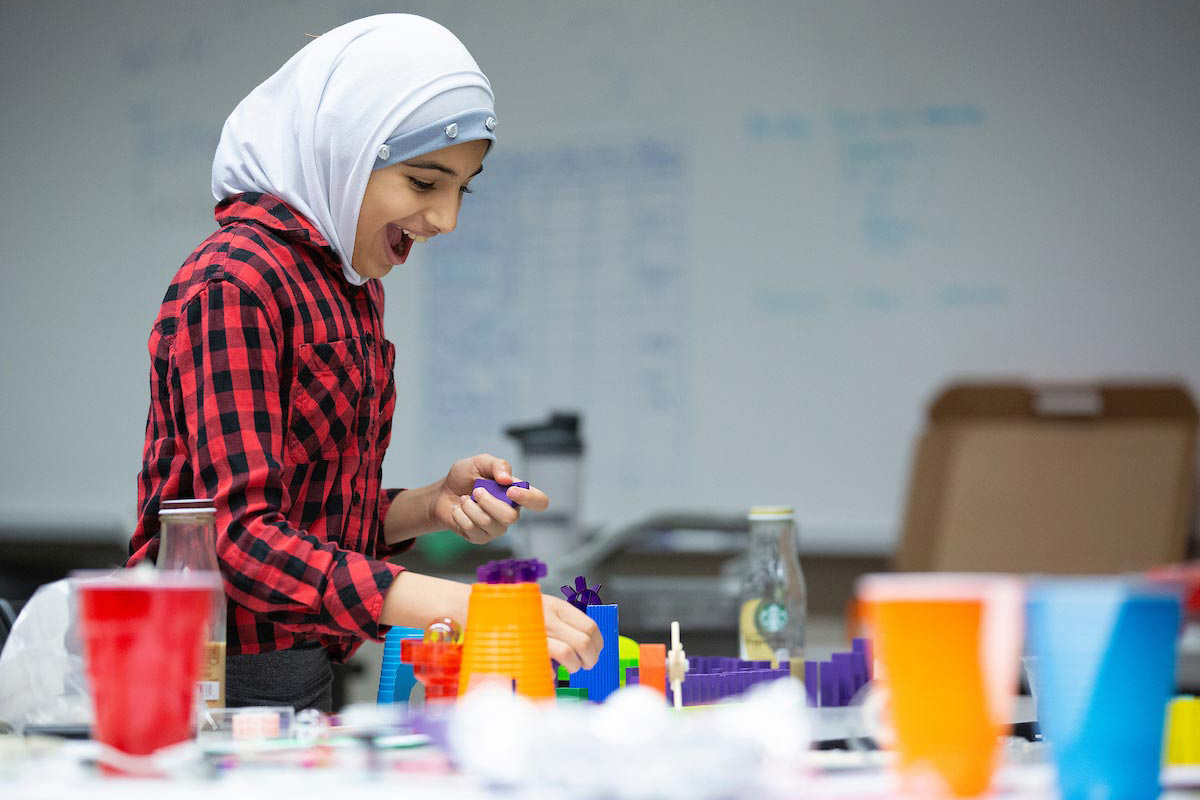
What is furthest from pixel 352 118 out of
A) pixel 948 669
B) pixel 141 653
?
pixel 948 669

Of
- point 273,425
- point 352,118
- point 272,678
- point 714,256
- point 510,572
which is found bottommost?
point 272,678

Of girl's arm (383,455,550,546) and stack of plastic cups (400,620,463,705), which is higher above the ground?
girl's arm (383,455,550,546)

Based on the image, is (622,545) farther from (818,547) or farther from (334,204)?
(334,204)

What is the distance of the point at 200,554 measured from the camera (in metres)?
1.07

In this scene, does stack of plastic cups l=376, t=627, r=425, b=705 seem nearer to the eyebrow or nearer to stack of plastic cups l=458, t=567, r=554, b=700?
stack of plastic cups l=458, t=567, r=554, b=700

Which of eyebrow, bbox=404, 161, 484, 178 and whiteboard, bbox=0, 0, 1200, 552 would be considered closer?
eyebrow, bbox=404, 161, 484, 178

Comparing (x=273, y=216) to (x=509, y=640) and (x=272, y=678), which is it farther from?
(x=509, y=640)

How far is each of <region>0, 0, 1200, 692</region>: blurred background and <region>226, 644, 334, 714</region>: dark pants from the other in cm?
204

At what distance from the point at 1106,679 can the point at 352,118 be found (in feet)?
3.24

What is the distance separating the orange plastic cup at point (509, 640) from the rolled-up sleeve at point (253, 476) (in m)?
0.19

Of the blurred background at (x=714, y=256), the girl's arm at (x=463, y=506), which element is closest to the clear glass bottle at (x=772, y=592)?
the girl's arm at (x=463, y=506)

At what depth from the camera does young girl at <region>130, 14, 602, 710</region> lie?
1.15 m

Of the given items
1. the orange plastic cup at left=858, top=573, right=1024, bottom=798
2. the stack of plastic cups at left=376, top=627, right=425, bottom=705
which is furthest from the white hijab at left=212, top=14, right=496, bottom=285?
the orange plastic cup at left=858, top=573, right=1024, bottom=798

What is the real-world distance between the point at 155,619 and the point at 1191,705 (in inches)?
30.2
